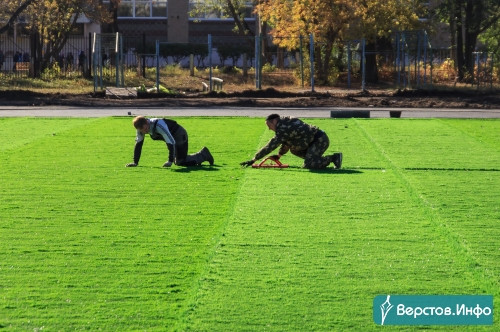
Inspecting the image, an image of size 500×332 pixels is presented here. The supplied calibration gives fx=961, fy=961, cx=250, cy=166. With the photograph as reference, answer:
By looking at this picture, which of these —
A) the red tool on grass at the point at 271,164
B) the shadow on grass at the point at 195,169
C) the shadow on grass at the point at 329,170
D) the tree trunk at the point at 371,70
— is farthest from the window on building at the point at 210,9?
the shadow on grass at the point at 329,170

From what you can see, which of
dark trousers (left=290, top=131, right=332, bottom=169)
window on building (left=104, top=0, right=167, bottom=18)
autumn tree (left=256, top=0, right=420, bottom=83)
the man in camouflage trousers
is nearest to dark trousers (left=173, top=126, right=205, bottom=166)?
the man in camouflage trousers

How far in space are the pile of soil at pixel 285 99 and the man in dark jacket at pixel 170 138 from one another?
59.9ft

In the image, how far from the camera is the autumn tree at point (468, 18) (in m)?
49.7

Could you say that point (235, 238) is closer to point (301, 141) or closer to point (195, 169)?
point (301, 141)

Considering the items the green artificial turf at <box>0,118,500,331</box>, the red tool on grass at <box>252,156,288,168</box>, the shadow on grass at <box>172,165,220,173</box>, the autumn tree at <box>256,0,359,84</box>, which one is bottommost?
the green artificial turf at <box>0,118,500,331</box>

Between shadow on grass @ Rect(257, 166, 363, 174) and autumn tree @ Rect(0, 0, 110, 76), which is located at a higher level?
autumn tree @ Rect(0, 0, 110, 76)

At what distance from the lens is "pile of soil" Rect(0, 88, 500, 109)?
36.8 m

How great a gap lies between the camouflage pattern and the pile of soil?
19249 millimetres

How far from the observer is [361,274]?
991 cm

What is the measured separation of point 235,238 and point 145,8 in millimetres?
61986

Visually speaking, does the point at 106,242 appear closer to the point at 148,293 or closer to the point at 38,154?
the point at 148,293

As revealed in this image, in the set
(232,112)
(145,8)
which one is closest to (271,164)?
(232,112)

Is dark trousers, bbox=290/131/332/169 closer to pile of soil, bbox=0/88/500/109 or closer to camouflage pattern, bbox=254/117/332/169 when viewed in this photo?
camouflage pattern, bbox=254/117/332/169

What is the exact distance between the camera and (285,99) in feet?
129
